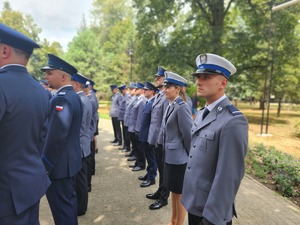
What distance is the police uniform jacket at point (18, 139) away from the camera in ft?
5.63

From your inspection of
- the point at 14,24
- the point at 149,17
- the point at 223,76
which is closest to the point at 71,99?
the point at 223,76

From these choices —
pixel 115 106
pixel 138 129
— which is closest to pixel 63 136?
pixel 138 129

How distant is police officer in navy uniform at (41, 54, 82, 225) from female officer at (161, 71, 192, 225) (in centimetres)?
126

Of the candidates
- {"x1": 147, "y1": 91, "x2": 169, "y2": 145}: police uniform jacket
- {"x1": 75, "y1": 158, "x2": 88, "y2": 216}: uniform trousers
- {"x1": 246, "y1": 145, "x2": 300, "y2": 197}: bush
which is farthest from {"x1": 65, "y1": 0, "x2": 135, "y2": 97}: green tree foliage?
{"x1": 75, "y1": 158, "x2": 88, "y2": 216}: uniform trousers

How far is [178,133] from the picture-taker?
11.3ft


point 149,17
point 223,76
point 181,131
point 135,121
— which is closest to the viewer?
point 223,76

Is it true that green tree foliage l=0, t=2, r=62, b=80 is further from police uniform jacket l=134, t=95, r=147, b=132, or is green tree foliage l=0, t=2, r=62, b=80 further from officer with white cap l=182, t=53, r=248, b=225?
officer with white cap l=182, t=53, r=248, b=225

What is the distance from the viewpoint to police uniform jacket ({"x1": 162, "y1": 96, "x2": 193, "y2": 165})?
11.0ft

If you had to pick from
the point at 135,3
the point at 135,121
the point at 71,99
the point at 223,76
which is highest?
the point at 135,3

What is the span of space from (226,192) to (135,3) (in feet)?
62.3

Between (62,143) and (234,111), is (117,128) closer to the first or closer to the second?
(62,143)

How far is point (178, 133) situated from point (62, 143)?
1596mm

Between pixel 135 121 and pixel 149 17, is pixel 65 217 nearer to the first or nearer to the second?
pixel 135 121

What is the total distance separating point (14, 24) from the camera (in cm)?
4684
